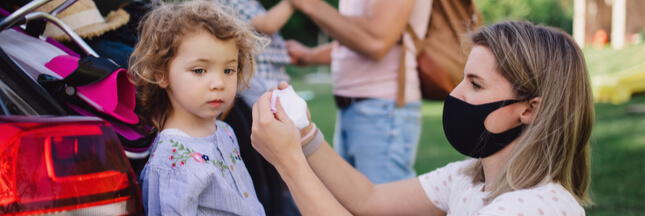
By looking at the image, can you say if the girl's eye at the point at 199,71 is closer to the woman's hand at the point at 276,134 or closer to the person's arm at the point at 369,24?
the woman's hand at the point at 276,134

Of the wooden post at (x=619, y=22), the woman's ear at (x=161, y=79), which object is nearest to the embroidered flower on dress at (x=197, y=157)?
the woman's ear at (x=161, y=79)

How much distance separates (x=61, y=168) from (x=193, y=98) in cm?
56

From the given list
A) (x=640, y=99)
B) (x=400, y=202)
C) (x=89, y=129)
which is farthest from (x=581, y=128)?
(x=640, y=99)

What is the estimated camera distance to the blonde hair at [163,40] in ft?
5.16

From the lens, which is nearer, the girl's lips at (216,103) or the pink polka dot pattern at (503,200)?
the pink polka dot pattern at (503,200)

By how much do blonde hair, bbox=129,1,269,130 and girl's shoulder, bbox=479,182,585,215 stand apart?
2.78 ft

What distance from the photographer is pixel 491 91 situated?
1.64 m

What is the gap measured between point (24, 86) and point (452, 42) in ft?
6.79

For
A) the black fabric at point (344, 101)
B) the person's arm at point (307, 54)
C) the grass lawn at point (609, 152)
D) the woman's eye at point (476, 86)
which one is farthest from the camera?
the grass lawn at point (609, 152)

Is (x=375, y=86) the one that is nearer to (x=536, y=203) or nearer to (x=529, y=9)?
(x=536, y=203)

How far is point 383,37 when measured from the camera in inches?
102

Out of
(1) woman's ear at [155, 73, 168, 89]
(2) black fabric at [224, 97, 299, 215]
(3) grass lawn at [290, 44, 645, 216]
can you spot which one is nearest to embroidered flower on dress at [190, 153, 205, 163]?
(1) woman's ear at [155, 73, 168, 89]

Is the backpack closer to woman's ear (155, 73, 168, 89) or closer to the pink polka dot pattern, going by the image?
the pink polka dot pattern

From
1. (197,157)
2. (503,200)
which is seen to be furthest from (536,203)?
(197,157)
